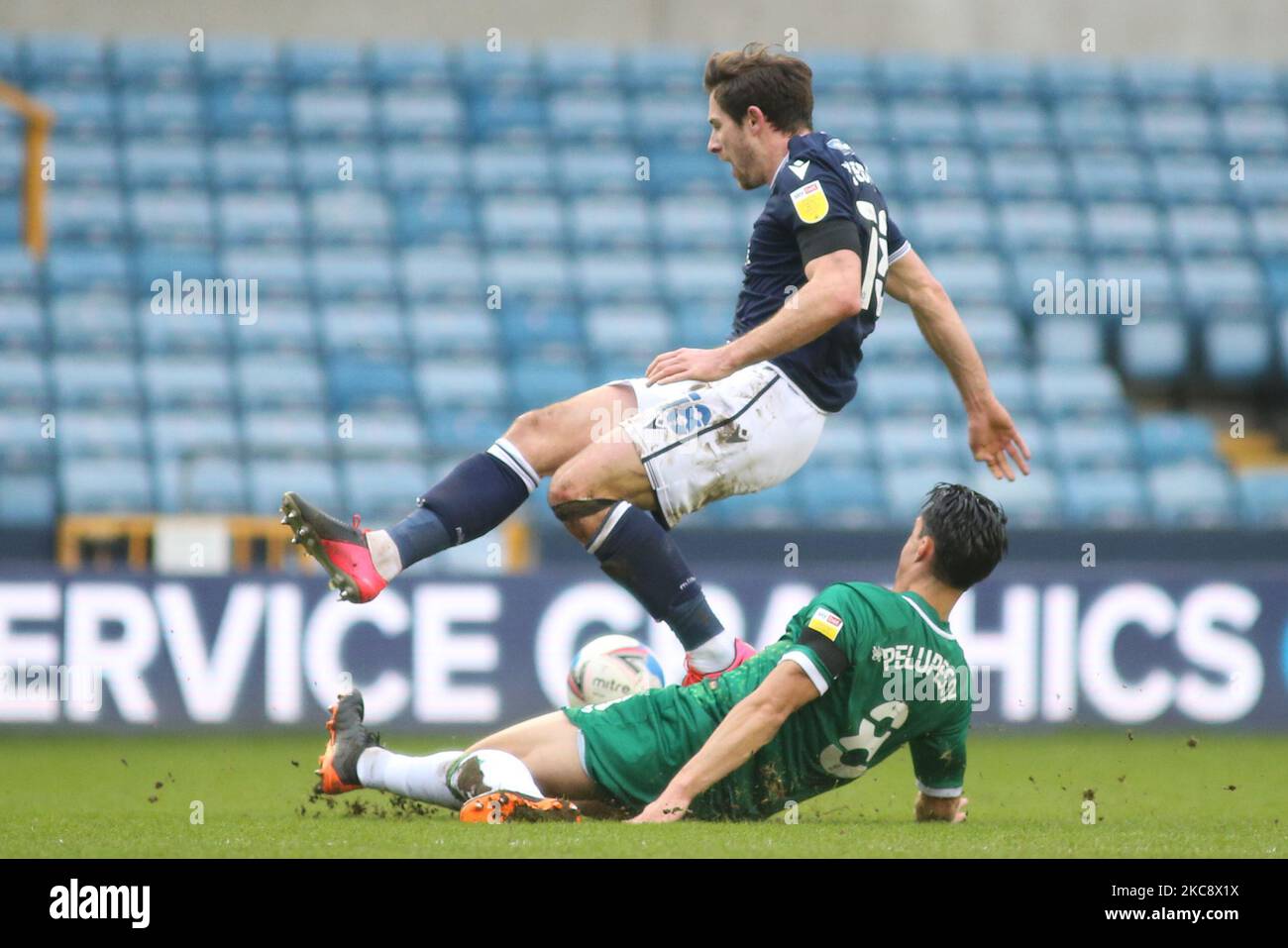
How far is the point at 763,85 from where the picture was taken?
190 inches

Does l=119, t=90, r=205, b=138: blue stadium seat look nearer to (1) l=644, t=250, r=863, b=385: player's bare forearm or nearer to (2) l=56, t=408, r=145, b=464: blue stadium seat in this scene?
(2) l=56, t=408, r=145, b=464: blue stadium seat

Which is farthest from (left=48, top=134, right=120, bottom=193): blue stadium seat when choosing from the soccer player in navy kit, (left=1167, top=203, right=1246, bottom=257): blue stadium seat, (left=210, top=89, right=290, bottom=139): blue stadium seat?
the soccer player in navy kit

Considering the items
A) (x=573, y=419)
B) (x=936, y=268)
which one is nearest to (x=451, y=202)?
(x=936, y=268)

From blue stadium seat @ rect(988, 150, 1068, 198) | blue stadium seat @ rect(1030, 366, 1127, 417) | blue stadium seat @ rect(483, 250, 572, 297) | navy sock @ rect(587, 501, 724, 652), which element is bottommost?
navy sock @ rect(587, 501, 724, 652)

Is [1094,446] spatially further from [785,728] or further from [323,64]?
[785,728]

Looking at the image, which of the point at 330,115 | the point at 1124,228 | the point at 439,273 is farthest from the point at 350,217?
the point at 1124,228

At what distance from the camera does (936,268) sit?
1330 centimetres

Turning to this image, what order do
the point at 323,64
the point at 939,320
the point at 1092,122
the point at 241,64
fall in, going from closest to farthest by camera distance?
1. the point at 939,320
2. the point at 241,64
3. the point at 323,64
4. the point at 1092,122

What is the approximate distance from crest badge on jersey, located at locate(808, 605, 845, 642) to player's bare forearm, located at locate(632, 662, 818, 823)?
11 centimetres

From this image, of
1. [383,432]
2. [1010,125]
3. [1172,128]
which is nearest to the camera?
[383,432]

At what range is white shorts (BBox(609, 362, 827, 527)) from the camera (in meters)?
4.70

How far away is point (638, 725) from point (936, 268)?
9.31 meters

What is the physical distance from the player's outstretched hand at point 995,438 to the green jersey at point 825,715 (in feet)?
3.05

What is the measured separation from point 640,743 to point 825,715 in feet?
1.62
